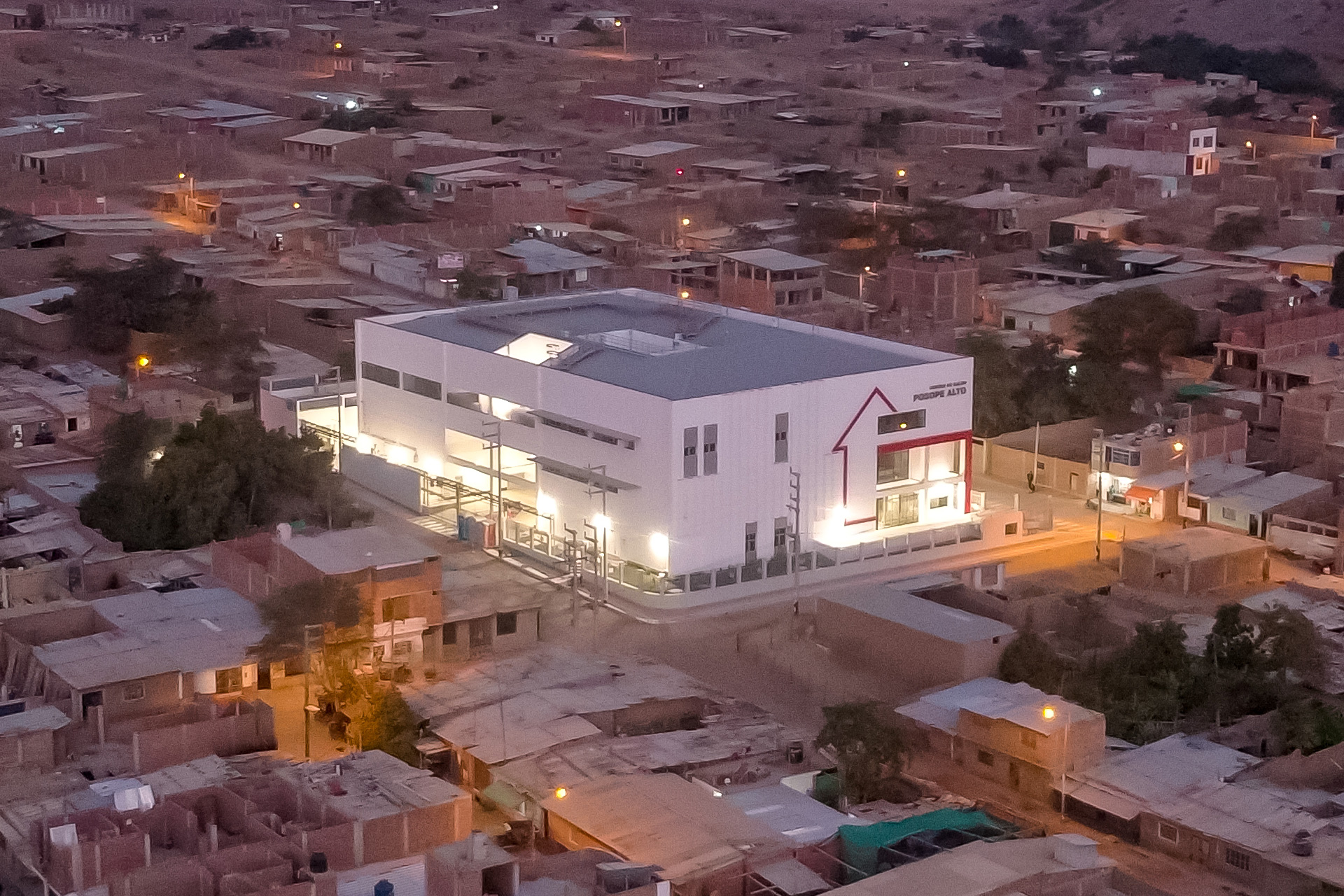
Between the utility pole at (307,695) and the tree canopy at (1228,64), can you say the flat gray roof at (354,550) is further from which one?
the tree canopy at (1228,64)

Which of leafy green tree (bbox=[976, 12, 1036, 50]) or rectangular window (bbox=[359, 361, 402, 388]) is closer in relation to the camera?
rectangular window (bbox=[359, 361, 402, 388])

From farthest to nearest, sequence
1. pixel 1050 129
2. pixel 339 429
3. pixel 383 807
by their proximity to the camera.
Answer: pixel 1050 129 < pixel 339 429 < pixel 383 807

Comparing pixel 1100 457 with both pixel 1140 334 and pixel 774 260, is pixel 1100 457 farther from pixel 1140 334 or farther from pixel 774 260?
pixel 774 260

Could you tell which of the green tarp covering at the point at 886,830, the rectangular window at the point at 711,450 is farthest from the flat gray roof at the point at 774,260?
the green tarp covering at the point at 886,830

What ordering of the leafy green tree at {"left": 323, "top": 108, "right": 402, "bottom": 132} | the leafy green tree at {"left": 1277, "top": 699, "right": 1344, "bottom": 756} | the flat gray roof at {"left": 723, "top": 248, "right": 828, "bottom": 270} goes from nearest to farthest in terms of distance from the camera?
the leafy green tree at {"left": 1277, "top": 699, "right": 1344, "bottom": 756} → the flat gray roof at {"left": 723, "top": 248, "right": 828, "bottom": 270} → the leafy green tree at {"left": 323, "top": 108, "right": 402, "bottom": 132}

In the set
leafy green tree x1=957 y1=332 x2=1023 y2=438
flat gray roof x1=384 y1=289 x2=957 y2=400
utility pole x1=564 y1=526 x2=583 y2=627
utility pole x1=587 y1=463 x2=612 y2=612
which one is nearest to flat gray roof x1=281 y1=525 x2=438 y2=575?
utility pole x1=564 y1=526 x2=583 y2=627

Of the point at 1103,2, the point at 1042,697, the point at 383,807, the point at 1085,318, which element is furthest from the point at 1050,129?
the point at 383,807

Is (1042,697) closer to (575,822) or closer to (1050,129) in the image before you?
(575,822)

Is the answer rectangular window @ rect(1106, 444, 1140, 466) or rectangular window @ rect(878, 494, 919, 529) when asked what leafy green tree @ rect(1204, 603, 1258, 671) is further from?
rectangular window @ rect(1106, 444, 1140, 466)
